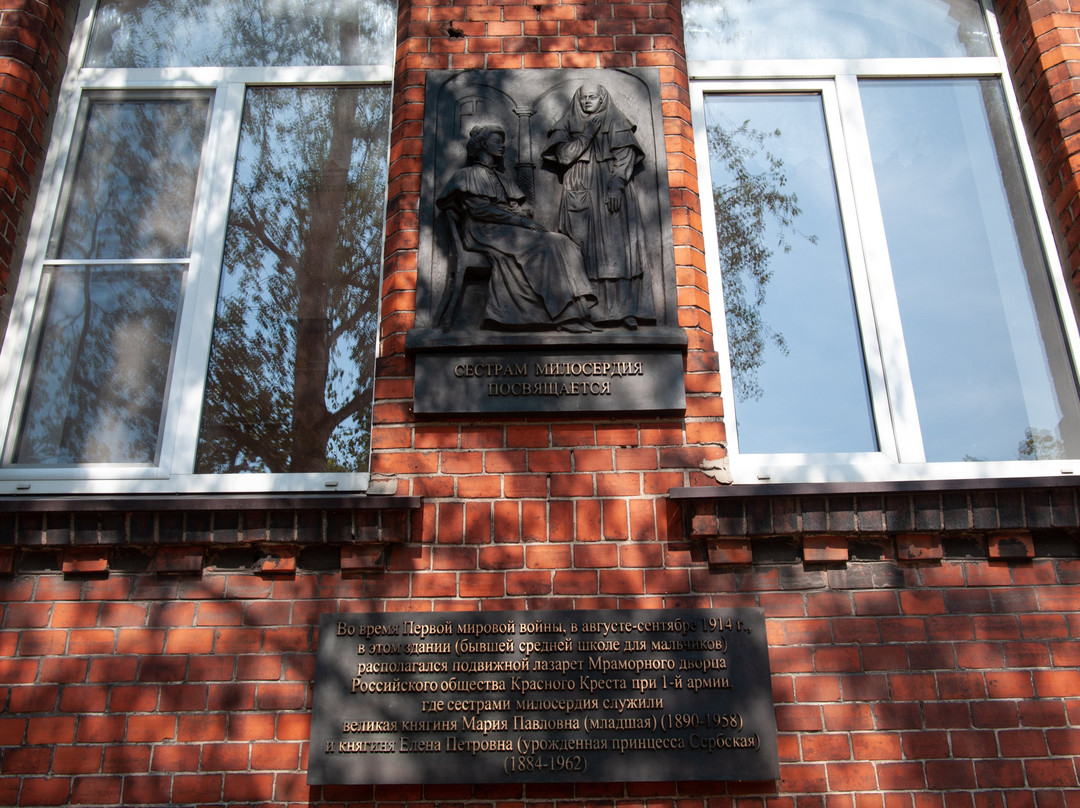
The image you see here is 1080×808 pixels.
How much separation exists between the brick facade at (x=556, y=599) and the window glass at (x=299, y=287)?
423 mm

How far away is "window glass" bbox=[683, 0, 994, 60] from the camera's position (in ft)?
14.4

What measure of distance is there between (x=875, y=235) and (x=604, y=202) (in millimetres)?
1330

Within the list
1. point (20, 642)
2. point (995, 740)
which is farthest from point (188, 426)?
point (995, 740)

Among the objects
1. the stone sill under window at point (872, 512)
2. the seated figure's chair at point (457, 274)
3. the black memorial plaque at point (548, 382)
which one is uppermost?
the seated figure's chair at point (457, 274)

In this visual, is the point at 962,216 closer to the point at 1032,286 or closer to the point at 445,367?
the point at 1032,286

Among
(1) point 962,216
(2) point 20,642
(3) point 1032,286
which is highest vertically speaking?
(1) point 962,216

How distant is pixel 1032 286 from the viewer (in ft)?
12.9

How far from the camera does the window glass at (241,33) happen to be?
14.5ft

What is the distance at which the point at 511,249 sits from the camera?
360 centimetres

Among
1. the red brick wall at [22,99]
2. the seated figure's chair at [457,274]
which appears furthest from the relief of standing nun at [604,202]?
the red brick wall at [22,99]

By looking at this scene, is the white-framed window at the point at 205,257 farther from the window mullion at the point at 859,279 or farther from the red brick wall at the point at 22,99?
the window mullion at the point at 859,279

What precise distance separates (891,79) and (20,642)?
479cm

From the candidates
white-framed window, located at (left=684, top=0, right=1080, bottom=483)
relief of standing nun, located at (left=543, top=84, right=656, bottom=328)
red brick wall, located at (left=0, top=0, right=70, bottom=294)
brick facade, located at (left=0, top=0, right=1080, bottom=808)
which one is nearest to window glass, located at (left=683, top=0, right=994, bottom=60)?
white-framed window, located at (left=684, top=0, right=1080, bottom=483)

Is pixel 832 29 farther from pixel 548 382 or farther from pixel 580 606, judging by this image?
pixel 580 606
